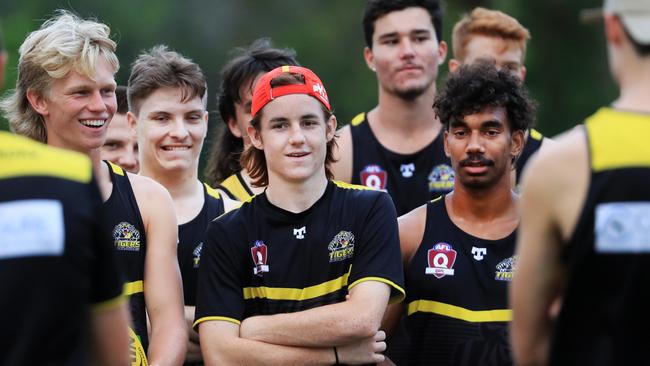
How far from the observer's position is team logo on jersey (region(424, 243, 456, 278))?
6004mm

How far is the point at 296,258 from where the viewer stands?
18.9ft

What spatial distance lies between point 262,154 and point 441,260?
3.41 feet

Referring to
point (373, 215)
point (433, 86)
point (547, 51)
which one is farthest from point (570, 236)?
point (547, 51)

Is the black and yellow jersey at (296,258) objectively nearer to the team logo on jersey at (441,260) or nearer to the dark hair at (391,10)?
the team logo on jersey at (441,260)

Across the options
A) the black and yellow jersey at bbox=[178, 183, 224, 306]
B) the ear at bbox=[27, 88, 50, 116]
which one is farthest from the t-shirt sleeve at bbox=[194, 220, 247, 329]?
the ear at bbox=[27, 88, 50, 116]

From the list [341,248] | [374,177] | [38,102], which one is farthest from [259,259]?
[374,177]

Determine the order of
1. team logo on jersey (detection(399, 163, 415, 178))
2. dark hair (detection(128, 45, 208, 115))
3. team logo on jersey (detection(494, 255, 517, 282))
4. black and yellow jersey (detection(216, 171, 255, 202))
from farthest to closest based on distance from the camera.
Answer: team logo on jersey (detection(399, 163, 415, 178)) < black and yellow jersey (detection(216, 171, 255, 202)) < dark hair (detection(128, 45, 208, 115)) < team logo on jersey (detection(494, 255, 517, 282))

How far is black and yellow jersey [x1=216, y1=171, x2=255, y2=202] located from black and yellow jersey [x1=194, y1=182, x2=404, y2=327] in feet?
4.77

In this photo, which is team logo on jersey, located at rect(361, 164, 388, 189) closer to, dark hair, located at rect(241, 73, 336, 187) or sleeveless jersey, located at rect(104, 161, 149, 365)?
dark hair, located at rect(241, 73, 336, 187)

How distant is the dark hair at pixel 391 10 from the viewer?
8352mm

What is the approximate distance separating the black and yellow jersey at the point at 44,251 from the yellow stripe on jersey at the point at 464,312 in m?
2.39

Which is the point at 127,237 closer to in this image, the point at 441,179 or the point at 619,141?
the point at 441,179

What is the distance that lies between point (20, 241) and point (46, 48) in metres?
2.45

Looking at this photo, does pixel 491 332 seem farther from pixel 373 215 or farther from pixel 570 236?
pixel 570 236
